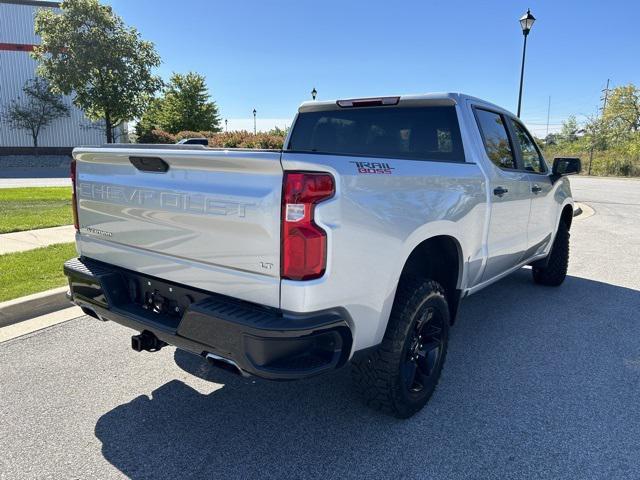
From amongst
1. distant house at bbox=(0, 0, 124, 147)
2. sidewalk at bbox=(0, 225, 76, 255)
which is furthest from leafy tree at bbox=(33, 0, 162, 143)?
sidewalk at bbox=(0, 225, 76, 255)

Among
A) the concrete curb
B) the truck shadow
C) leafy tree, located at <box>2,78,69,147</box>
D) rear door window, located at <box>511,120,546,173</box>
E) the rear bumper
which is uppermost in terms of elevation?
leafy tree, located at <box>2,78,69,147</box>

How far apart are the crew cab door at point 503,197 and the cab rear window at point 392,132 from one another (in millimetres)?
331

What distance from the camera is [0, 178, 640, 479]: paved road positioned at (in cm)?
244

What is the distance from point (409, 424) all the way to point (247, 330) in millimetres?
1332

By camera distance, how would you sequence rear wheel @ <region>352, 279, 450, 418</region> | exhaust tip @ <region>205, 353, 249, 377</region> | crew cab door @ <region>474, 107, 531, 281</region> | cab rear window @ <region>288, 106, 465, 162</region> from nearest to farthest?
exhaust tip @ <region>205, 353, 249, 377</region> < rear wheel @ <region>352, 279, 450, 418</region> < cab rear window @ <region>288, 106, 465, 162</region> < crew cab door @ <region>474, 107, 531, 281</region>

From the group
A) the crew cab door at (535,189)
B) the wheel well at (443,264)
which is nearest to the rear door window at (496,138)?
the crew cab door at (535,189)

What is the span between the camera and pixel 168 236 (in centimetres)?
254

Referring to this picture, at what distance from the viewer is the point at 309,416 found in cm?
289

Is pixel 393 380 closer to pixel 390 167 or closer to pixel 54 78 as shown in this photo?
pixel 390 167

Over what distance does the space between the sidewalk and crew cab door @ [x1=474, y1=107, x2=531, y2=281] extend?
5.93 m

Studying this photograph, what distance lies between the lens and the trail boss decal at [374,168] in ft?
7.48

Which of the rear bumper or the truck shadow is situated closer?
the rear bumper

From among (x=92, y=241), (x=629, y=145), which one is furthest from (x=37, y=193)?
(x=629, y=145)

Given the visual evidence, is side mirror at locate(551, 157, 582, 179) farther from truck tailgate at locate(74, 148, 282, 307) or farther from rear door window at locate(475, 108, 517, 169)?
truck tailgate at locate(74, 148, 282, 307)
